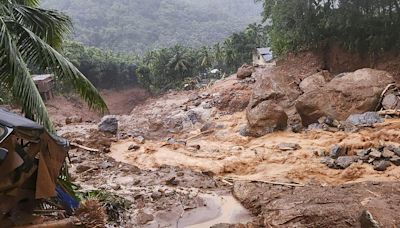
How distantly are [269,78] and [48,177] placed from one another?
13977mm

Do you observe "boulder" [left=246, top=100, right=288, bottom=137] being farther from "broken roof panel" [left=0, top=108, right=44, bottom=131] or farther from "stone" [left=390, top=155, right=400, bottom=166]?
"broken roof panel" [left=0, top=108, right=44, bottom=131]

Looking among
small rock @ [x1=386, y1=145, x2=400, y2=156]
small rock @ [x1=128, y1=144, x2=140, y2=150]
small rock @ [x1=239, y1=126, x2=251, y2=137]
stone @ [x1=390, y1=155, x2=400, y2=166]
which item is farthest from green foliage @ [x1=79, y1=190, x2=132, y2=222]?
small rock @ [x1=239, y1=126, x2=251, y2=137]

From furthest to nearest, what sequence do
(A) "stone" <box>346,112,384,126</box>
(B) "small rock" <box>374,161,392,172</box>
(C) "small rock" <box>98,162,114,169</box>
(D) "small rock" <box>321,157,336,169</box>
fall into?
(A) "stone" <box>346,112,384,126</box>
(C) "small rock" <box>98,162,114,169</box>
(D) "small rock" <box>321,157,336,169</box>
(B) "small rock" <box>374,161,392,172</box>

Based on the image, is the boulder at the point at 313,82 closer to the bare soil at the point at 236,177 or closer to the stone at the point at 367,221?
the bare soil at the point at 236,177

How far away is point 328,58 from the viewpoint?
21.8 m

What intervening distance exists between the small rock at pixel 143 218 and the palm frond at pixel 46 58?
8.30 feet

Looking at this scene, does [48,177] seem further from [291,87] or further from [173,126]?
[173,126]

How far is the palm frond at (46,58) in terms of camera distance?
7246 mm

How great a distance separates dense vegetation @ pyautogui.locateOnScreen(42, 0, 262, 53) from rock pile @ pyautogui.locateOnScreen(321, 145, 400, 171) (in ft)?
144

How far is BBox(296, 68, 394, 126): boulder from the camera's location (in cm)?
1472

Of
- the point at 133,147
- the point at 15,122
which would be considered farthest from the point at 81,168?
the point at 15,122

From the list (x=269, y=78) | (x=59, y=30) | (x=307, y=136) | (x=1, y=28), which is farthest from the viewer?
(x=269, y=78)

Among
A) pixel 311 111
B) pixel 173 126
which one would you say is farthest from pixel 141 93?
pixel 311 111

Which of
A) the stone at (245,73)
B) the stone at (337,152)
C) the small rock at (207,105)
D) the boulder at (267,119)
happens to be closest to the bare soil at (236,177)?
the stone at (337,152)
